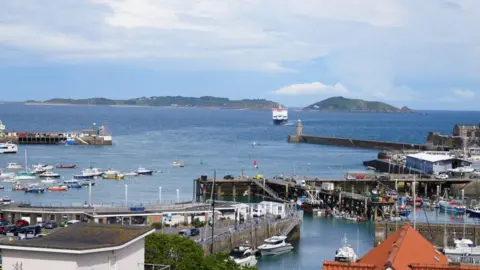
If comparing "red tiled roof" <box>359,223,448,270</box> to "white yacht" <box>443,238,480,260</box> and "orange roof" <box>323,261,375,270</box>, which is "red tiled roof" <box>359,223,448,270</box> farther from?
"white yacht" <box>443,238,480,260</box>

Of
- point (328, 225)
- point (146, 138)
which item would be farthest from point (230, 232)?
point (146, 138)

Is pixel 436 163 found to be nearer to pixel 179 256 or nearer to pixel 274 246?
pixel 274 246

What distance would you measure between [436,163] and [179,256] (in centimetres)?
5431

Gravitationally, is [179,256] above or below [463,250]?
above

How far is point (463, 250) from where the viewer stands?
1340 inches

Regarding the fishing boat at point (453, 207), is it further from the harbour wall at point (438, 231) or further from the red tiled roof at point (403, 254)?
the red tiled roof at point (403, 254)

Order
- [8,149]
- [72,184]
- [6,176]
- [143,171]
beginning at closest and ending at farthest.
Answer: [72,184]
[6,176]
[143,171]
[8,149]

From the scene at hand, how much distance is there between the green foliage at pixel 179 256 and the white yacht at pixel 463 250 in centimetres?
1402

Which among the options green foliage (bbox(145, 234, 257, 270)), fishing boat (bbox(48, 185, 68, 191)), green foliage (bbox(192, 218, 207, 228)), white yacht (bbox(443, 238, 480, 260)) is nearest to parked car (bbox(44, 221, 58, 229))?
green foliage (bbox(192, 218, 207, 228))

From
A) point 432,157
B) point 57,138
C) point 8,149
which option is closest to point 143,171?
point 432,157

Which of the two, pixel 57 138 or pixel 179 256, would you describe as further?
pixel 57 138

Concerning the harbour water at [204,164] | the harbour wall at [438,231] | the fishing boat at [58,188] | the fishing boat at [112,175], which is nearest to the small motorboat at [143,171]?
the harbour water at [204,164]

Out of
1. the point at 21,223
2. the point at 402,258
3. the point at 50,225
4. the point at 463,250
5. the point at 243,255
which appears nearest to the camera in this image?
the point at 402,258

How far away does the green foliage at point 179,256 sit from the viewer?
19938 millimetres
